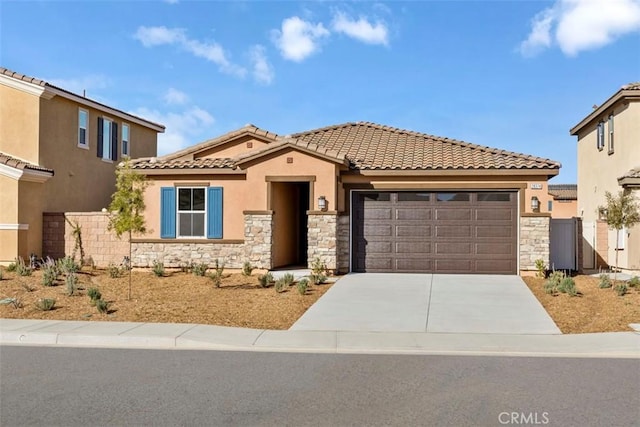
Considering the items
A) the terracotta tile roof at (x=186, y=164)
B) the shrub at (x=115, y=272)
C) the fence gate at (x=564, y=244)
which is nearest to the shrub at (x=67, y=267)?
the shrub at (x=115, y=272)

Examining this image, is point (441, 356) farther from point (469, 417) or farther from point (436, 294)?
point (436, 294)

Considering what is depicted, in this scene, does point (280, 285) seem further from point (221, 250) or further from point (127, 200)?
point (221, 250)

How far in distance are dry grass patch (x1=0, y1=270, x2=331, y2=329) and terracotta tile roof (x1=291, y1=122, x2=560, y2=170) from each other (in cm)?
533

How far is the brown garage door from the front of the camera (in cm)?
1927

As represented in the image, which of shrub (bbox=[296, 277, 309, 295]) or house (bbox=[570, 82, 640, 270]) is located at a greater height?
house (bbox=[570, 82, 640, 270])

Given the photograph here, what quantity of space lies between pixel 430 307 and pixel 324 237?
5.85 m

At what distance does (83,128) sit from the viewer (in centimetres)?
2608

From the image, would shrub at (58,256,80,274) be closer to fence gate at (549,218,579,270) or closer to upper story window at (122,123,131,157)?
upper story window at (122,123,131,157)

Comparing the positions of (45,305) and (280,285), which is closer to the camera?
(45,305)

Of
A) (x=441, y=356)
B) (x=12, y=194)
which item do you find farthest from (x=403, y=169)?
(x=12, y=194)

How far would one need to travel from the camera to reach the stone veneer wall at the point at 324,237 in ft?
62.4

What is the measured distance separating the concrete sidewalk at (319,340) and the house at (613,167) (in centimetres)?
1097

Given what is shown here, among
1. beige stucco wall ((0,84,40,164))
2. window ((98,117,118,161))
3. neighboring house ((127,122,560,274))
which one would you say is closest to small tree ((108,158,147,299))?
neighboring house ((127,122,560,274))

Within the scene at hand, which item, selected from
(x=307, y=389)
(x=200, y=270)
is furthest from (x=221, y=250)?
(x=307, y=389)
